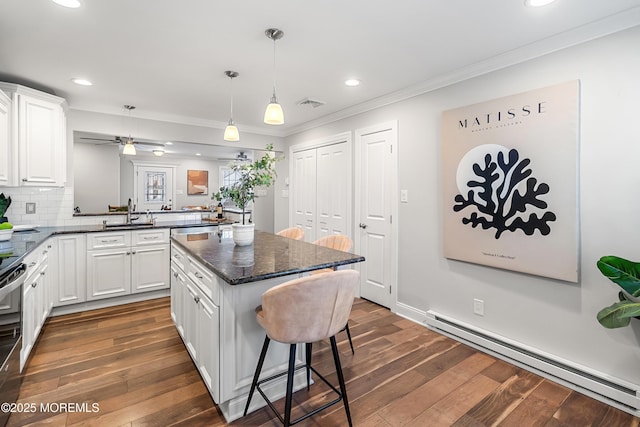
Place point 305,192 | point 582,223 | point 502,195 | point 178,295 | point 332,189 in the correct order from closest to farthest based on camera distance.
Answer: point 582,223
point 502,195
point 178,295
point 332,189
point 305,192

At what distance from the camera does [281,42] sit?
2285mm

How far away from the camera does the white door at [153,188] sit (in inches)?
349

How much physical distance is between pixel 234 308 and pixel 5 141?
2.82 m

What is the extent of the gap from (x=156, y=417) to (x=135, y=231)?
2496 mm

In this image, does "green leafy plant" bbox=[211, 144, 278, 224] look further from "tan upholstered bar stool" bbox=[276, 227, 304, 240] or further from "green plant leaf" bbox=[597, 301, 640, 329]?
"green plant leaf" bbox=[597, 301, 640, 329]

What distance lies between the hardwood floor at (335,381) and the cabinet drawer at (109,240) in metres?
0.95

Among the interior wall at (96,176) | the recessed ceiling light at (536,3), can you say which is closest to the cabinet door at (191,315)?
the recessed ceiling light at (536,3)

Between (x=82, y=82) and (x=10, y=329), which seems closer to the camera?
(x=10, y=329)

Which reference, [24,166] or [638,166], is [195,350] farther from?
[638,166]

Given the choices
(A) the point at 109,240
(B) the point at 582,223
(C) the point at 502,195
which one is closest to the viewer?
(B) the point at 582,223

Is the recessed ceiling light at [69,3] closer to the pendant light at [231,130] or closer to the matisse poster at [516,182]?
the pendant light at [231,130]

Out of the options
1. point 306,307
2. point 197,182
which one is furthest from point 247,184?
point 197,182

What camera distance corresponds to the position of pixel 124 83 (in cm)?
309

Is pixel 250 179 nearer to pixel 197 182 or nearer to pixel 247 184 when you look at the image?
pixel 247 184
